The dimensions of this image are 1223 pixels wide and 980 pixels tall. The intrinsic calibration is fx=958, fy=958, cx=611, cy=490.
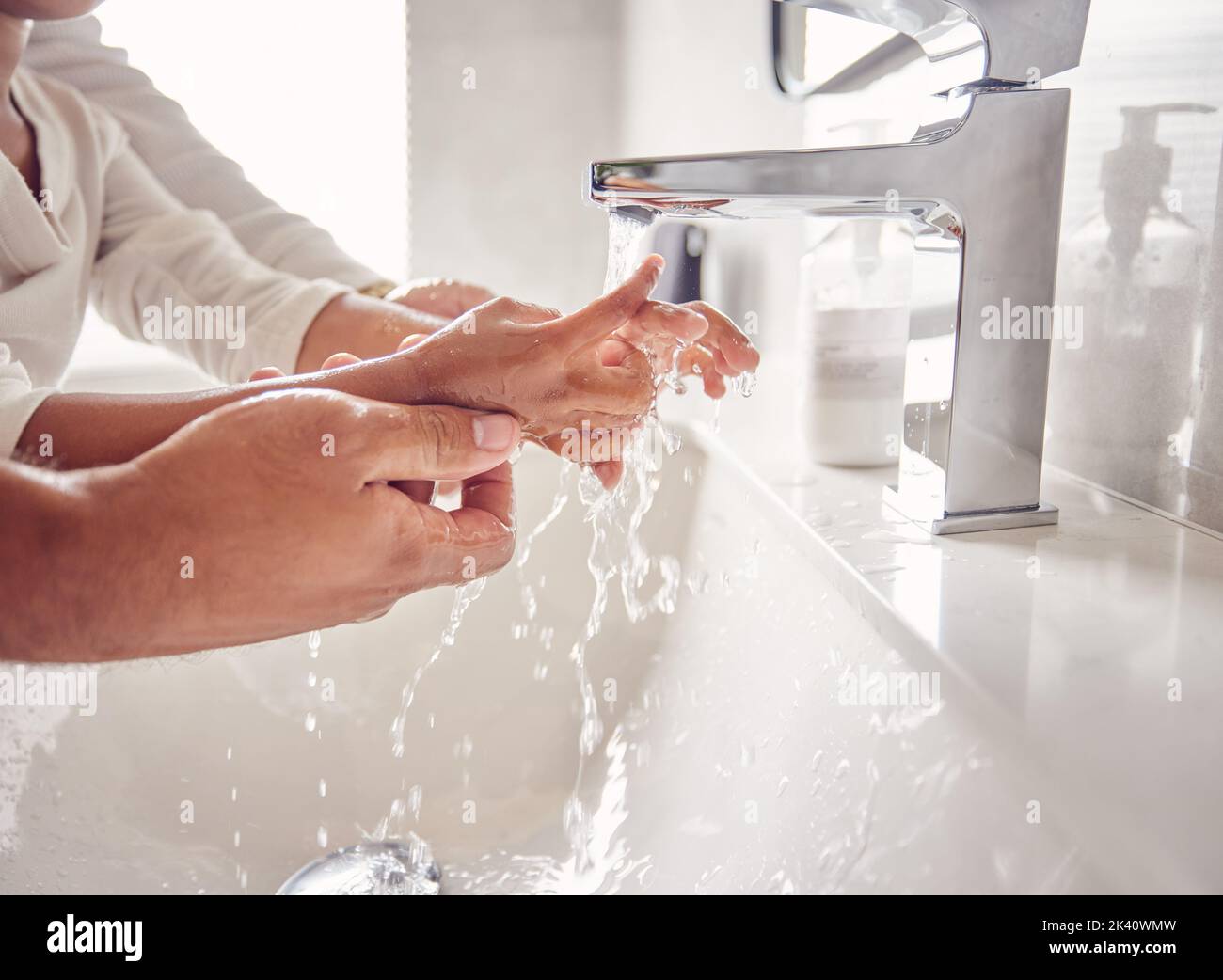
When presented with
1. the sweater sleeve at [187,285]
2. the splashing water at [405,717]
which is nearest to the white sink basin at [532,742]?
the splashing water at [405,717]

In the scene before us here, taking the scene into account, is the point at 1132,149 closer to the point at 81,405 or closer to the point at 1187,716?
the point at 1187,716

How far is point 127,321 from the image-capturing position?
75 centimetres

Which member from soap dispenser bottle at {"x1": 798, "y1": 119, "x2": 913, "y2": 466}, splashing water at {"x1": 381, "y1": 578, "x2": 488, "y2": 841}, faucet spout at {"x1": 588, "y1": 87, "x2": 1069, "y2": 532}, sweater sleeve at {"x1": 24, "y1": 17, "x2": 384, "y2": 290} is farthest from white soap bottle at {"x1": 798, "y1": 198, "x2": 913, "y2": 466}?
sweater sleeve at {"x1": 24, "y1": 17, "x2": 384, "y2": 290}

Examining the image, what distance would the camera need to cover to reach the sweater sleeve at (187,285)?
2.18ft

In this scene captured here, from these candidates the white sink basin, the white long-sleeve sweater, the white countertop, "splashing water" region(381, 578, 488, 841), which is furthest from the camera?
the white long-sleeve sweater

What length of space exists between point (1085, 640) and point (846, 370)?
0.27m

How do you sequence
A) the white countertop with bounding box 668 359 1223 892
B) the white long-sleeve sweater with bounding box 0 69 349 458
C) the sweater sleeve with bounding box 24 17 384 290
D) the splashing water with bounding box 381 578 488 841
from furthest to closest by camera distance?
the sweater sleeve with bounding box 24 17 384 290 → the white long-sleeve sweater with bounding box 0 69 349 458 → the splashing water with bounding box 381 578 488 841 → the white countertop with bounding box 668 359 1223 892

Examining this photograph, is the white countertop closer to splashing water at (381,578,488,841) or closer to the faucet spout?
the faucet spout

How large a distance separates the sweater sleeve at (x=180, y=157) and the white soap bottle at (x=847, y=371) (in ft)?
1.15

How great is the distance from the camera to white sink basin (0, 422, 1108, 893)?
0.36m

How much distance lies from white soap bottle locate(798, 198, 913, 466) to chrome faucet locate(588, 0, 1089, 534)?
106mm

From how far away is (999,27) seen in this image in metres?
0.39

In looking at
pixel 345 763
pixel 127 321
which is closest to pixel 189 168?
pixel 127 321
